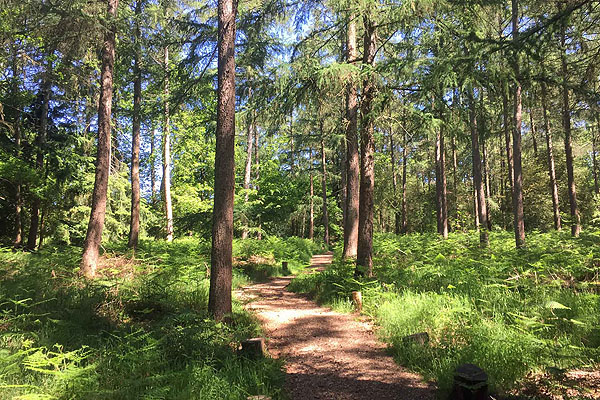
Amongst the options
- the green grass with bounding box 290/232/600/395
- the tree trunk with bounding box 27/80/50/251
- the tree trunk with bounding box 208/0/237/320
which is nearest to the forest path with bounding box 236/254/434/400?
the green grass with bounding box 290/232/600/395

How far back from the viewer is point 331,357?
5098 mm

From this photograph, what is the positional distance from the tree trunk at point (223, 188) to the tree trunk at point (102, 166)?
5187 millimetres

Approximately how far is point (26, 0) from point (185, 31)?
5.00m

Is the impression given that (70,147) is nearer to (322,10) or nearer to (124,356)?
(322,10)

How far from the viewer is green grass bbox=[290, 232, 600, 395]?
3895mm

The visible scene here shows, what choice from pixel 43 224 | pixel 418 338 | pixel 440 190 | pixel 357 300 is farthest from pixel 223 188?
pixel 440 190

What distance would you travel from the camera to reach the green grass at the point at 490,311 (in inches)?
153

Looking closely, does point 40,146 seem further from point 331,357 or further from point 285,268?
point 331,357

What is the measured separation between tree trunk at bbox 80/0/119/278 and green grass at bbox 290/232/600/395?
6605 mm

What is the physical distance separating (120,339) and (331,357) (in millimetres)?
3255

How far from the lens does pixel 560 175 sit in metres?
26.6

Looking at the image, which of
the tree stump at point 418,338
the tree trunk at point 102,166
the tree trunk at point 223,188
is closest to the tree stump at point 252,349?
the tree trunk at point 223,188

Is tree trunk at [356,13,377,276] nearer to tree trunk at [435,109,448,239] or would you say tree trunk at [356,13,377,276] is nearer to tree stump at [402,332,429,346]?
tree stump at [402,332,429,346]

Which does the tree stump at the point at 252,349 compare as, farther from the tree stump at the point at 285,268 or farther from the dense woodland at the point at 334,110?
the tree stump at the point at 285,268
